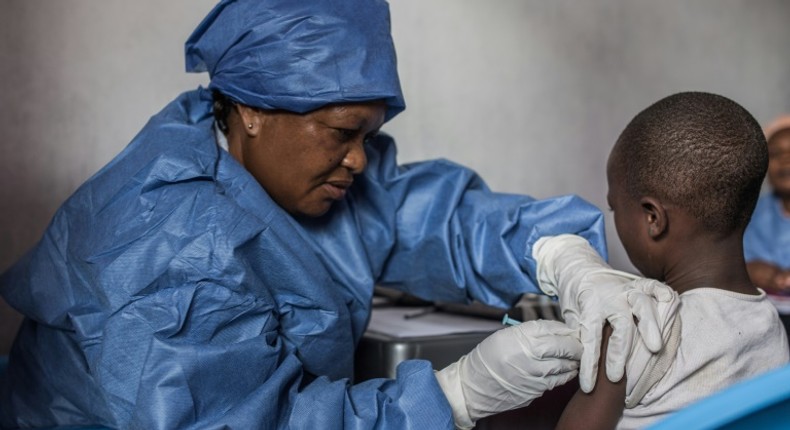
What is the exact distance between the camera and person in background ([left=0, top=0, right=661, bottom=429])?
101 cm

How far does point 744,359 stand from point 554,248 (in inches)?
14.5

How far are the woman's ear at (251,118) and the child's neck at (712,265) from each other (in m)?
0.60

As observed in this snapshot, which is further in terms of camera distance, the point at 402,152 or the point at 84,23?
the point at 402,152

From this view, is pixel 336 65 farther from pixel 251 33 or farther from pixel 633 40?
pixel 633 40

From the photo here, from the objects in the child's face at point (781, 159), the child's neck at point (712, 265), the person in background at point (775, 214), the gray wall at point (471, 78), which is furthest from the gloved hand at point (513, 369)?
the child's face at point (781, 159)

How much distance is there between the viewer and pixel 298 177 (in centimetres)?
125

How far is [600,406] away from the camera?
3.22ft

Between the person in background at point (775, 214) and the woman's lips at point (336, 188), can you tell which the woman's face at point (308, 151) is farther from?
the person in background at point (775, 214)

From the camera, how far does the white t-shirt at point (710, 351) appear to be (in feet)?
3.20

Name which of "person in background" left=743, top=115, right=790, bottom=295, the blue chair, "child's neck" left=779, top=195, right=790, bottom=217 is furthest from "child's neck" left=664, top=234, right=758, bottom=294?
"child's neck" left=779, top=195, right=790, bottom=217

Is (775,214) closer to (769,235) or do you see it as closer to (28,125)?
(769,235)

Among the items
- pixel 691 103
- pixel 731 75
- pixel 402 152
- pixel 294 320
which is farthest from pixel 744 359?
pixel 731 75

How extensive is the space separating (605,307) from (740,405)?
36cm

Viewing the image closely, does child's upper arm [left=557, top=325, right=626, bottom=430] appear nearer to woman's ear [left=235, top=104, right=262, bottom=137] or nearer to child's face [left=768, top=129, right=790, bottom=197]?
woman's ear [left=235, top=104, right=262, bottom=137]
